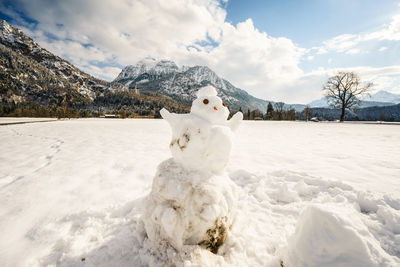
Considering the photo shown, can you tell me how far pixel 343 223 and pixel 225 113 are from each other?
1.78 metres

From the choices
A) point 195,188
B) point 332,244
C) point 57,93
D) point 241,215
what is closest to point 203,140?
point 195,188

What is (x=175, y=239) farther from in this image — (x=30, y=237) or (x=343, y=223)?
(x=30, y=237)

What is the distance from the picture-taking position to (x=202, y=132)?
2.18 meters

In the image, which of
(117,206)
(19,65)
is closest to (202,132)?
(117,206)

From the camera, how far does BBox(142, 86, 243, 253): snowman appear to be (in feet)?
6.32

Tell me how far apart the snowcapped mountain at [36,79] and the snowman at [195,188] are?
552 ft

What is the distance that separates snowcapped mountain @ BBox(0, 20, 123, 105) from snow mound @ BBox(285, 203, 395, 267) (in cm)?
16974

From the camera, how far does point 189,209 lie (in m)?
1.94

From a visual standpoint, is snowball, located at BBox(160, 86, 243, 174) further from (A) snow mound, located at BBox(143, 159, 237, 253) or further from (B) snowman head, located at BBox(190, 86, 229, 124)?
(A) snow mound, located at BBox(143, 159, 237, 253)

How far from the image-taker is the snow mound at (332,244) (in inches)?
58.5

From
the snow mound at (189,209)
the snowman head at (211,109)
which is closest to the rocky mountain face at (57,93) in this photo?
the snowman head at (211,109)

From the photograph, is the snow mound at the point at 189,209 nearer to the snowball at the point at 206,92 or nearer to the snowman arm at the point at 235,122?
the snowman arm at the point at 235,122

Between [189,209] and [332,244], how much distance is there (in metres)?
1.46

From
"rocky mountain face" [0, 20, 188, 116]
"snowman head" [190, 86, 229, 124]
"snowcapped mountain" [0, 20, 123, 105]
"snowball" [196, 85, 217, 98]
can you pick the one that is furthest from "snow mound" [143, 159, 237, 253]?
"snowcapped mountain" [0, 20, 123, 105]
